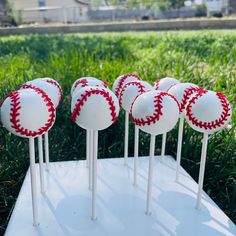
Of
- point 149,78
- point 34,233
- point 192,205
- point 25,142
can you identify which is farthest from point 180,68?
point 34,233

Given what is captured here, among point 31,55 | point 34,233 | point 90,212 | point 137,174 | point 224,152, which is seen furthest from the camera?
point 31,55

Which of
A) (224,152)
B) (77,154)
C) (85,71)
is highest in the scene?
(85,71)

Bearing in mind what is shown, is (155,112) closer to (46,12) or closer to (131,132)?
(131,132)

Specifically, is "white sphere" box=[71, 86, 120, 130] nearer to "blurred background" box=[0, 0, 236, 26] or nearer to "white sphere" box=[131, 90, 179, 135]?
"white sphere" box=[131, 90, 179, 135]

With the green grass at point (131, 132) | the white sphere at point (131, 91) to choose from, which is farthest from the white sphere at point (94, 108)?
the green grass at point (131, 132)

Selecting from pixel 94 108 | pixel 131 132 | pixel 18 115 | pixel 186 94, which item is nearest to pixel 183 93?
pixel 186 94

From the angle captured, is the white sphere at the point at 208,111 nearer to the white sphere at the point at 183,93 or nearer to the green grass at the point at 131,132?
the white sphere at the point at 183,93

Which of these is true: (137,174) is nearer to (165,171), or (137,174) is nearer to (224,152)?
(165,171)
